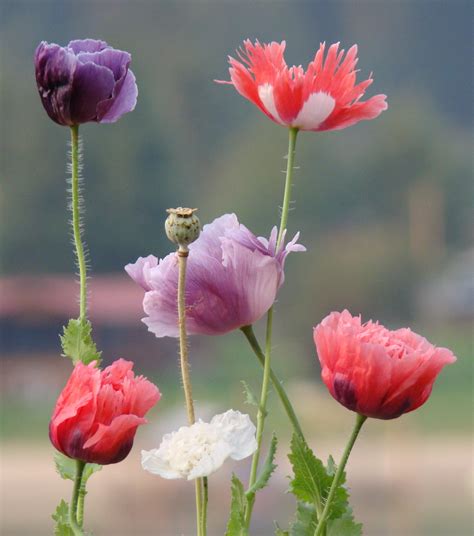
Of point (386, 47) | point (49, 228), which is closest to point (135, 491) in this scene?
point (49, 228)

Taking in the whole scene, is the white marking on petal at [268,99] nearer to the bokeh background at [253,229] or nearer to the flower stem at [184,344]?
the flower stem at [184,344]

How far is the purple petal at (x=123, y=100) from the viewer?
1.88ft

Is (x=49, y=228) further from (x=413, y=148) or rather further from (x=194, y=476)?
(x=194, y=476)

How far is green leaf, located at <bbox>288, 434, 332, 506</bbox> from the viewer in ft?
1.65

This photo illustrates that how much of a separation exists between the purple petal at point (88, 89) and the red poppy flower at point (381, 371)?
0.14 m

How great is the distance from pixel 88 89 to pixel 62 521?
187 millimetres

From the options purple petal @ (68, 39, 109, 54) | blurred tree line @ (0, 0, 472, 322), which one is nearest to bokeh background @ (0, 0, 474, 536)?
blurred tree line @ (0, 0, 472, 322)

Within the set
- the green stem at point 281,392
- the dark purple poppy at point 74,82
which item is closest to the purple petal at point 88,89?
the dark purple poppy at point 74,82

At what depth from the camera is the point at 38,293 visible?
612 inches

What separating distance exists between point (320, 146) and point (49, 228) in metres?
3.99

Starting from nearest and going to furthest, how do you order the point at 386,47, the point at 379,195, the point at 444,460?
the point at 444,460 → the point at 379,195 → the point at 386,47

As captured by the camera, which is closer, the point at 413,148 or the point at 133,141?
the point at 133,141

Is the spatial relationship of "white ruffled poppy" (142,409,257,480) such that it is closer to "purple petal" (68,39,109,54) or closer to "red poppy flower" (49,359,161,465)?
"red poppy flower" (49,359,161,465)

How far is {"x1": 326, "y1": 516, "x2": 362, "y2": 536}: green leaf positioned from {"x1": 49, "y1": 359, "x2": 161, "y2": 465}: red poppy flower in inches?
3.8
